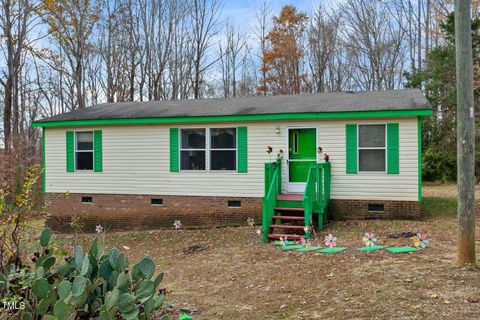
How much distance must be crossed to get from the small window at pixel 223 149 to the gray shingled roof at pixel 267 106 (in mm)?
584

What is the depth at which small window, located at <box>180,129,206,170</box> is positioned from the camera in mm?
12078

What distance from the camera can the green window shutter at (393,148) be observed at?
10.4 m

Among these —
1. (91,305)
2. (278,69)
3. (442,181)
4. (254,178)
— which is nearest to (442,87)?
(442,181)

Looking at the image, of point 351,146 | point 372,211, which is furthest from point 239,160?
point 372,211

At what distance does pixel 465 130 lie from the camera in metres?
5.88

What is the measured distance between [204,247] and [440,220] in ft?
19.3

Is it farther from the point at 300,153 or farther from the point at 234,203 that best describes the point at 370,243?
the point at 234,203

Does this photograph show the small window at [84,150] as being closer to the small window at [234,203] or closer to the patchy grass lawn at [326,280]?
the patchy grass lawn at [326,280]

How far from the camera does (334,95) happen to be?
13.0 meters

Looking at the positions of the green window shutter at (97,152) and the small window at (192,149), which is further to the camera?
the green window shutter at (97,152)

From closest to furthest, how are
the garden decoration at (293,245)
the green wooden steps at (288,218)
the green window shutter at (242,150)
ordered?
the garden decoration at (293,245) < the green wooden steps at (288,218) < the green window shutter at (242,150)

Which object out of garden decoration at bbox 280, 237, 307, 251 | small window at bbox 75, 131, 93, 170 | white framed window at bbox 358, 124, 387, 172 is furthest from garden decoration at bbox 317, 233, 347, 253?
small window at bbox 75, 131, 93, 170

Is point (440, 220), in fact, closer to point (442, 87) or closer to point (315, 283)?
point (315, 283)

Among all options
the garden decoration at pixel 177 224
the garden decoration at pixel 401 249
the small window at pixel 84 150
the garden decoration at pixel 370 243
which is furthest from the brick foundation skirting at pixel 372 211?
the small window at pixel 84 150
